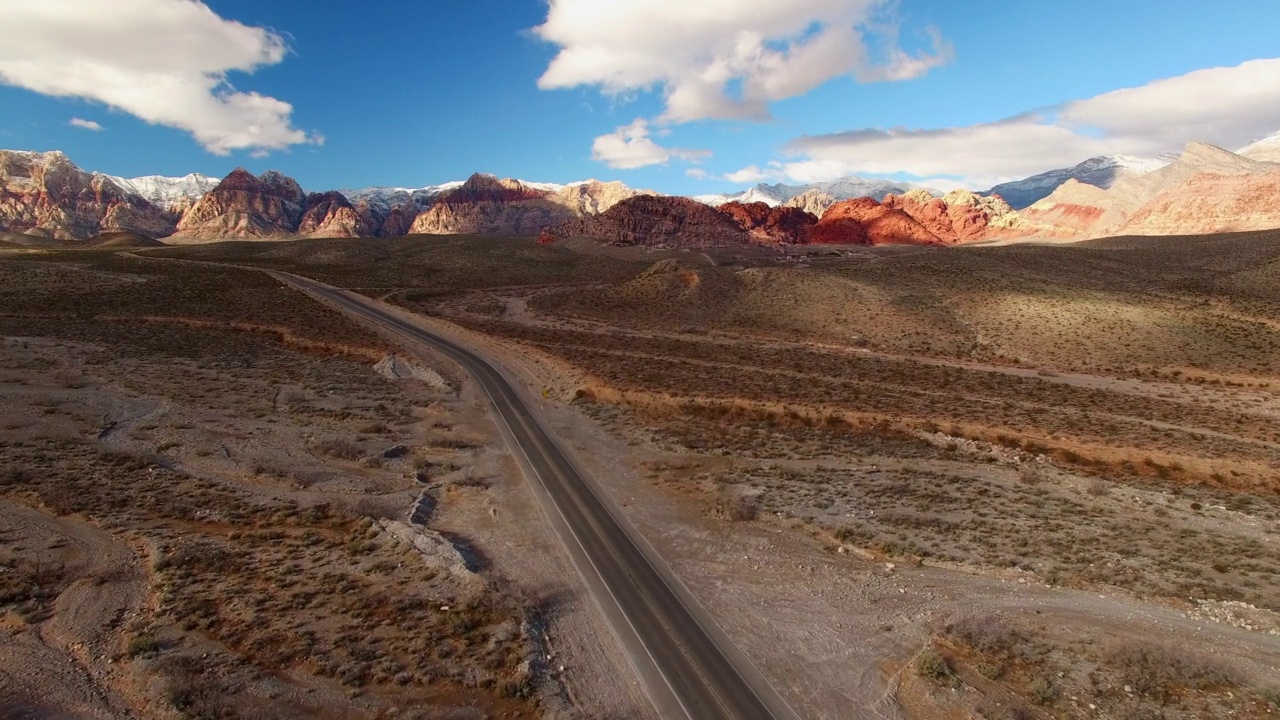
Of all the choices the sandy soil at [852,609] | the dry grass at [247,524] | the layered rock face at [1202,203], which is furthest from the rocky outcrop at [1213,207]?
the dry grass at [247,524]

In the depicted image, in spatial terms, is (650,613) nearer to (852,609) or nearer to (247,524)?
(852,609)

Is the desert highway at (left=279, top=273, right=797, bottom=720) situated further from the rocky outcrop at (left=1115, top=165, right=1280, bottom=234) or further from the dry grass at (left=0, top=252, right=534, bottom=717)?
the rocky outcrop at (left=1115, top=165, right=1280, bottom=234)

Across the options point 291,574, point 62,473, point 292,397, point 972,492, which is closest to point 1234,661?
point 972,492

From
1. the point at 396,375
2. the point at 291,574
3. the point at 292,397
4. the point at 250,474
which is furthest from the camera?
the point at 396,375

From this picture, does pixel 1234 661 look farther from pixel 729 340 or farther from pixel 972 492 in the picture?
pixel 729 340

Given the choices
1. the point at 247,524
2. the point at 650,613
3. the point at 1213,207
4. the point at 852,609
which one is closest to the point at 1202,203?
the point at 1213,207

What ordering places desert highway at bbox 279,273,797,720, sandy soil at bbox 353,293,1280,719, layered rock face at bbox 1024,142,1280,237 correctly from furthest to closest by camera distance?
layered rock face at bbox 1024,142,1280,237, sandy soil at bbox 353,293,1280,719, desert highway at bbox 279,273,797,720

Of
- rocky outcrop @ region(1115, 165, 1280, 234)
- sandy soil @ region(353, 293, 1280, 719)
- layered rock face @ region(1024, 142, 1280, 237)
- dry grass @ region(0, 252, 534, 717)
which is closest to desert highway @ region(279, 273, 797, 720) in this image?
sandy soil @ region(353, 293, 1280, 719)

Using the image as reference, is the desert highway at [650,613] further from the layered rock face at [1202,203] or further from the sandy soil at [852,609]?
the layered rock face at [1202,203]
